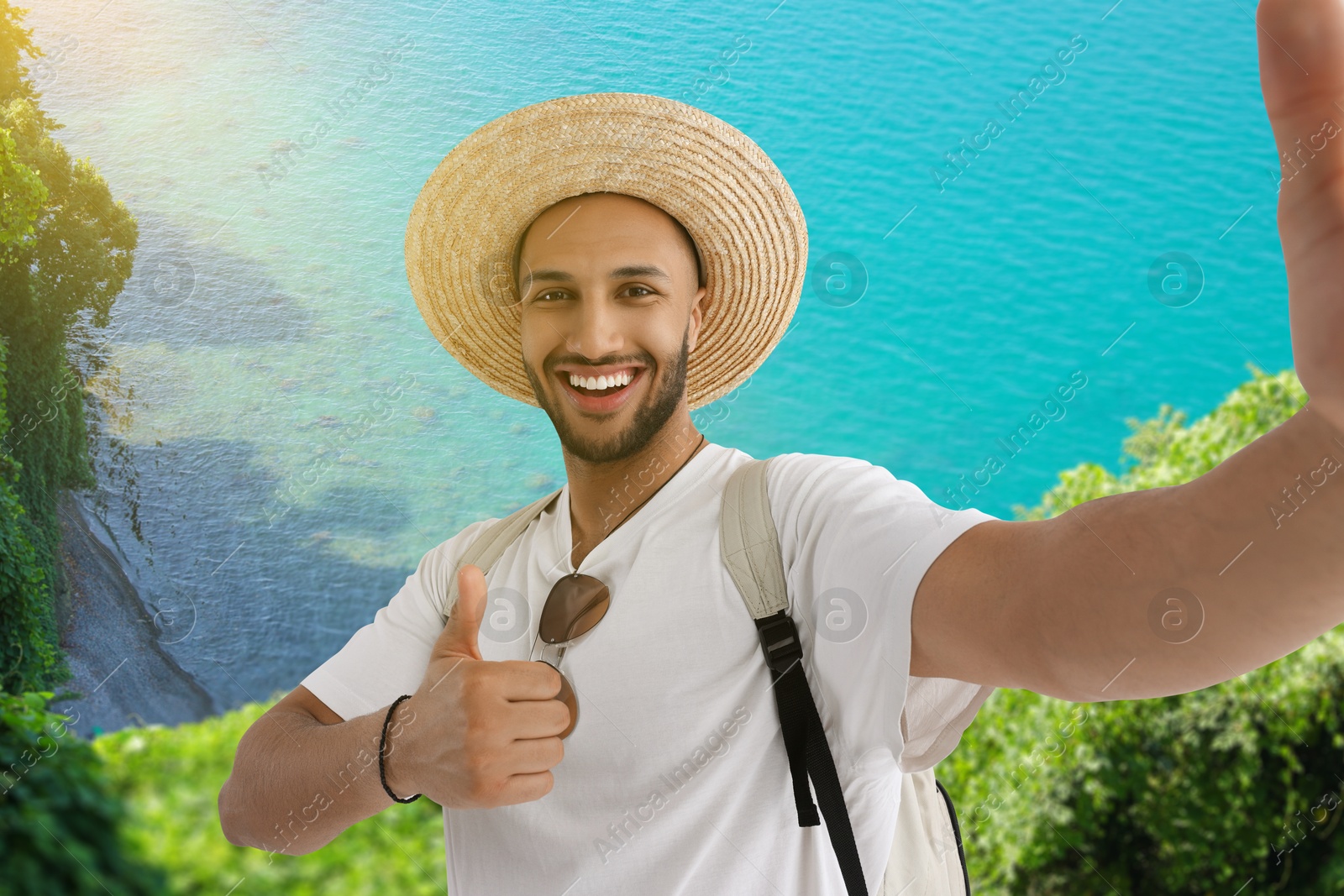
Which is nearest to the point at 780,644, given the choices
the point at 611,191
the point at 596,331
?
the point at 596,331

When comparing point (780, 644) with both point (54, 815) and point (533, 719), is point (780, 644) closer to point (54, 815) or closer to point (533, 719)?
point (533, 719)

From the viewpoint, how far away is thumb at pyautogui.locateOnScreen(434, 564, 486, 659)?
0.98 metres

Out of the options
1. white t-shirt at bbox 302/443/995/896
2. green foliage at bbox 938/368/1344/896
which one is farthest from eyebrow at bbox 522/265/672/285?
green foliage at bbox 938/368/1344/896

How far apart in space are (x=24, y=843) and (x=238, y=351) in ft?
4.92

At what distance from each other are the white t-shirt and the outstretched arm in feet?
0.30

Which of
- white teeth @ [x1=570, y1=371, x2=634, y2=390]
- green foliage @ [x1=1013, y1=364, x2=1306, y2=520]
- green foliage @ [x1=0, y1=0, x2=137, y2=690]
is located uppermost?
green foliage @ [x1=0, y1=0, x2=137, y2=690]

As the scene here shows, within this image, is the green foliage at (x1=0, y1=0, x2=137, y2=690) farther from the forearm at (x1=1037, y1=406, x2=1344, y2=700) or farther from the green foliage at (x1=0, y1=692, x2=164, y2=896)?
the forearm at (x1=1037, y1=406, x2=1344, y2=700)

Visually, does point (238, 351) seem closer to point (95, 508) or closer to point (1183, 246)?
point (95, 508)

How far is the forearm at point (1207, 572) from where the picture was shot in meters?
0.55

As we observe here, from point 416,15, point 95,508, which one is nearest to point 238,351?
point 95,508

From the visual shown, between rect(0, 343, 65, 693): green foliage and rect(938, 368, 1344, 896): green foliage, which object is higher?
rect(0, 343, 65, 693): green foliage

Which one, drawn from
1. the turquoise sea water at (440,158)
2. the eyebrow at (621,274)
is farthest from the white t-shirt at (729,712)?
the turquoise sea water at (440,158)

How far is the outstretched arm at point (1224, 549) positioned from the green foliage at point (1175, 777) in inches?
104

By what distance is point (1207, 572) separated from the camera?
60 cm
